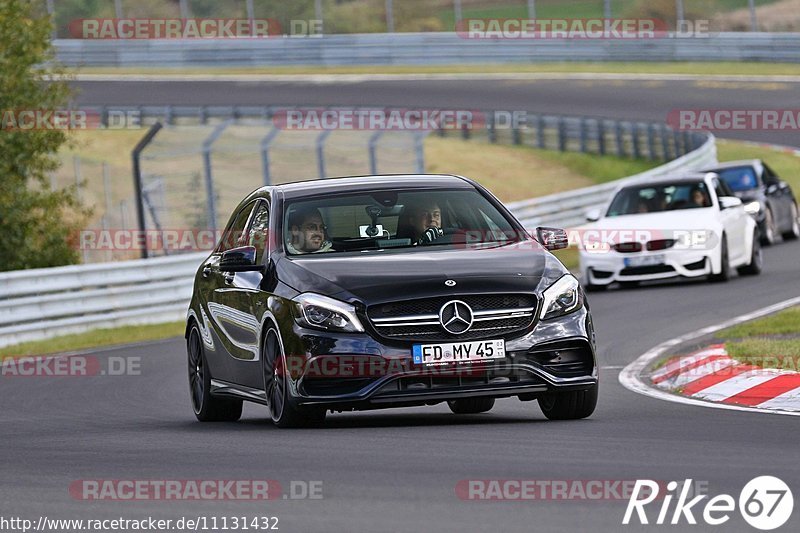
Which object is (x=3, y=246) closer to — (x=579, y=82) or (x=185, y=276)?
(x=185, y=276)

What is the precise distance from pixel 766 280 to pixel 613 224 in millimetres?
2015

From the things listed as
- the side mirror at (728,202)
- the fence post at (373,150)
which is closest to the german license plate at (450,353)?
the side mirror at (728,202)

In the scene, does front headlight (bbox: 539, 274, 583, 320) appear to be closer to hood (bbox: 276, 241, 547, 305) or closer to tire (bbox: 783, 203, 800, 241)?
hood (bbox: 276, 241, 547, 305)

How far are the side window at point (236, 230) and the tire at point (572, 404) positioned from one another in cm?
262

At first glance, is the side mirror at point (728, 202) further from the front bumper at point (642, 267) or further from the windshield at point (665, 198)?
the front bumper at point (642, 267)

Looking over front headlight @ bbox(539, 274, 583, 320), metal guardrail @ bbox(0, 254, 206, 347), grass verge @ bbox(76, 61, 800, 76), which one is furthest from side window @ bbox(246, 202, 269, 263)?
grass verge @ bbox(76, 61, 800, 76)

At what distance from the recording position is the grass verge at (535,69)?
4900 centimetres

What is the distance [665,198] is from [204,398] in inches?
442

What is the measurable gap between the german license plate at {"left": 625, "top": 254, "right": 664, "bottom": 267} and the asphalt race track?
218 inches

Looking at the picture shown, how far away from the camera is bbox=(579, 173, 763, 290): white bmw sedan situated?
68.8 ft

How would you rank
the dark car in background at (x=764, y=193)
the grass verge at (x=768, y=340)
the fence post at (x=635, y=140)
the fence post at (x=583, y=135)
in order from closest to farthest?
the grass verge at (x=768, y=340) < the dark car in background at (x=764, y=193) < the fence post at (x=635, y=140) < the fence post at (x=583, y=135)

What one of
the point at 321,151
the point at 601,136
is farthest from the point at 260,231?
the point at 601,136

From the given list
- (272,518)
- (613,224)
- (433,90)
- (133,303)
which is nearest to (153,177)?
(133,303)

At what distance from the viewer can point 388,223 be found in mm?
10539
